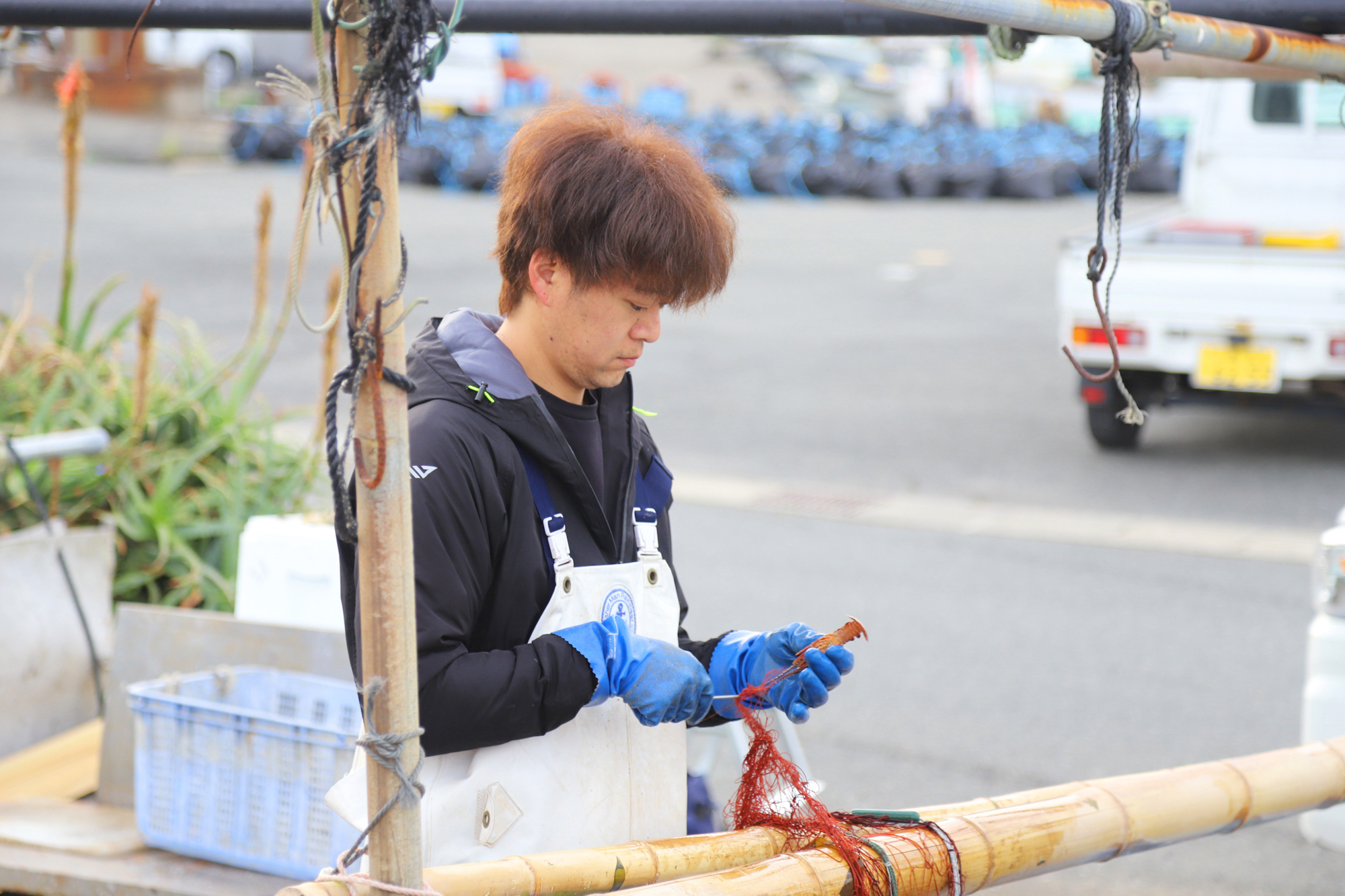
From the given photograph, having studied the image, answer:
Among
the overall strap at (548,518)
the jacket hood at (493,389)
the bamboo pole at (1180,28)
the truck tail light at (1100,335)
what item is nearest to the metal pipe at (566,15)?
the bamboo pole at (1180,28)

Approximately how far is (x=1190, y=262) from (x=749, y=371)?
3.82 metres

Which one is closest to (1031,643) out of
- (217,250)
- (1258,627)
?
(1258,627)

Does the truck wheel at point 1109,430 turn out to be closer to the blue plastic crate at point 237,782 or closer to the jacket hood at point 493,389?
the blue plastic crate at point 237,782

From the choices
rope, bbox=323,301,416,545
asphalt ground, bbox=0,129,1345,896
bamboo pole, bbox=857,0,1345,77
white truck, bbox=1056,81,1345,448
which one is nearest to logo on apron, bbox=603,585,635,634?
rope, bbox=323,301,416,545

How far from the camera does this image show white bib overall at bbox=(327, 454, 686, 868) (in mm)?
1812

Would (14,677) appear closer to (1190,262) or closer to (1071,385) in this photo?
(1190,262)

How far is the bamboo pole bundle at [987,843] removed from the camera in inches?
66.9

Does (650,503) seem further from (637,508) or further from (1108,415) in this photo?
(1108,415)

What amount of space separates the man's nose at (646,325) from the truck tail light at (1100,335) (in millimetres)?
5858

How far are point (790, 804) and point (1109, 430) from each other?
21.2 ft

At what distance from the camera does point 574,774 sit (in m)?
1.88

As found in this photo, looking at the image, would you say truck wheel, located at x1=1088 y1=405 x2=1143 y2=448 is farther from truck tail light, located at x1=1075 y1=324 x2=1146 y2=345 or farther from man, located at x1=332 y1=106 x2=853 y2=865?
man, located at x1=332 y1=106 x2=853 y2=865

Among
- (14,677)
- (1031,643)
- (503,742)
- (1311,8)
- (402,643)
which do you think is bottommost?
(1031,643)

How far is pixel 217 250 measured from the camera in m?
14.9
